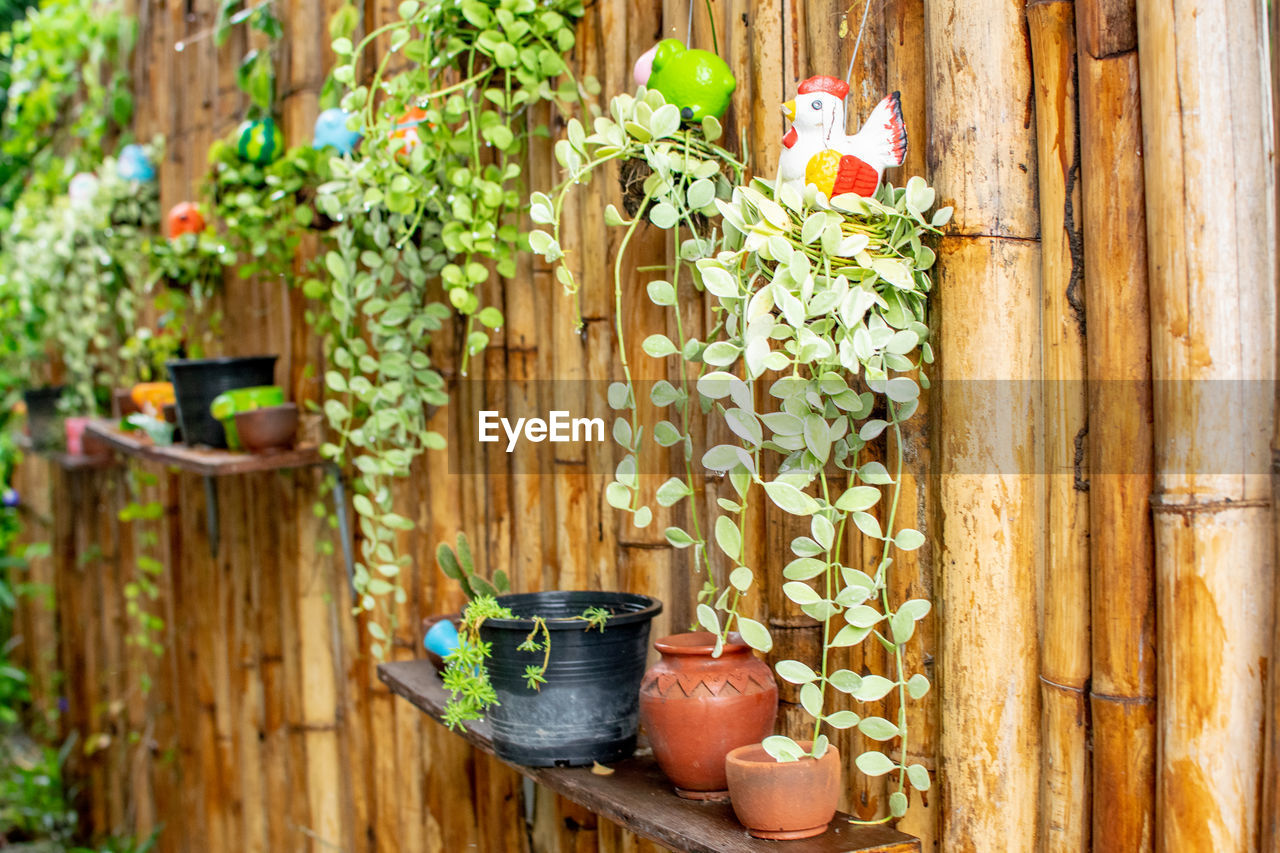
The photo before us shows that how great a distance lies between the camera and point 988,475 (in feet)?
3.36

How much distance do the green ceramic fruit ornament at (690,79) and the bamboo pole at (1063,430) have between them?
13.0 inches

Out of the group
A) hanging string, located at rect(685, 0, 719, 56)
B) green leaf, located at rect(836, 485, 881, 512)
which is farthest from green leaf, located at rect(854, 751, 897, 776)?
hanging string, located at rect(685, 0, 719, 56)

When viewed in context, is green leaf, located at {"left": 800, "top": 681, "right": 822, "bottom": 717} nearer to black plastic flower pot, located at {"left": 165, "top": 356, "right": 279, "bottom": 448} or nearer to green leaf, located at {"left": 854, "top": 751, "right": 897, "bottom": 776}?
green leaf, located at {"left": 854, "top": 751, "right": 897, "bottom": 776}

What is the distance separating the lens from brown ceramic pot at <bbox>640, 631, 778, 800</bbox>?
42.1 inches

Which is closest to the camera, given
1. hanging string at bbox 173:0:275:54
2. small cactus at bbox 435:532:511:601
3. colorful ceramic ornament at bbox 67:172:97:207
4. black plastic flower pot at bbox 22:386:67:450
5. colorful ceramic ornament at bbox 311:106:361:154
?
small cactus at bbox 435:532:511:601

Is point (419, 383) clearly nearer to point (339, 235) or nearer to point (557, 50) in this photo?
point (339, 235)

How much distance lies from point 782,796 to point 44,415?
3143 millimetres

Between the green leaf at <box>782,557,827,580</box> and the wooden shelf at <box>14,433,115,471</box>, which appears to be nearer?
the green leaf at <box>782,557,827,580</box>

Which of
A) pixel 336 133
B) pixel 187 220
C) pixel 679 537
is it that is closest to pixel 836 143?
pixel 679 537

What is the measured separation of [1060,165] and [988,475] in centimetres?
30

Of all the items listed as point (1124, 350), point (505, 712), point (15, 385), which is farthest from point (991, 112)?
point (15, 385)

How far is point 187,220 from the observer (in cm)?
243

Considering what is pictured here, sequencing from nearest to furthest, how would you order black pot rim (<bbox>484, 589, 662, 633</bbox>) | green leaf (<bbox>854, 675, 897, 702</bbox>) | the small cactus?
1. green leaf (<bbox>854, 675, 897, 702</bbox>)
2. black pot rim (<bbox>484, 589, 662, 633</bbox>)
3. the small cactus

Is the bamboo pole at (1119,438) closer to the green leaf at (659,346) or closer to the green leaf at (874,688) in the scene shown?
the green leaf at (874,688)
